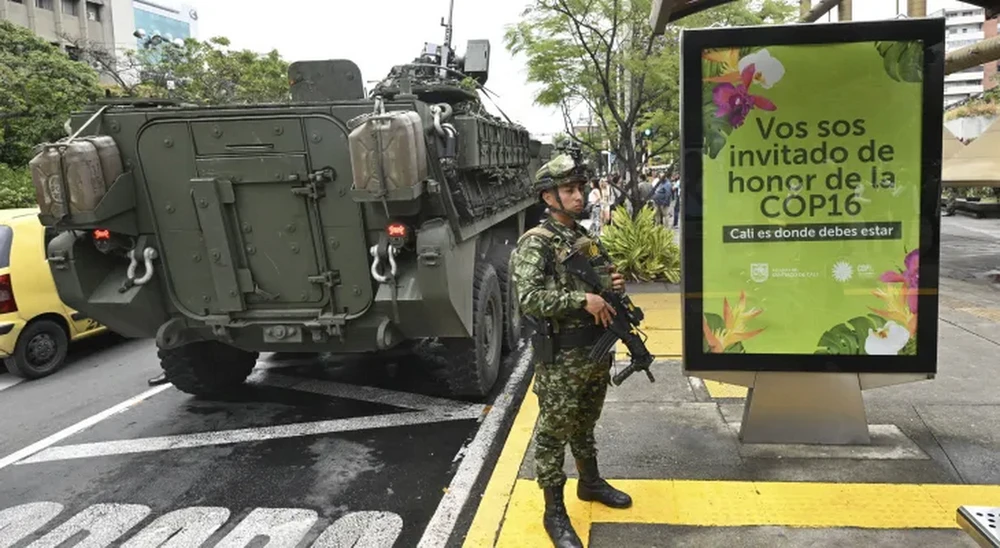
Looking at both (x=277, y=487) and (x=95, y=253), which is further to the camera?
(x=95, y=253)

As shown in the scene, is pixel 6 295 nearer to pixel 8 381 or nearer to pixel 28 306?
pixel 28 306

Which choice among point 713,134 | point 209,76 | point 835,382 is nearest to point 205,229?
point 713,134

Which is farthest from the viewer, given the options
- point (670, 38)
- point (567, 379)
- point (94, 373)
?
point (670, 38)

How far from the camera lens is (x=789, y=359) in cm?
433

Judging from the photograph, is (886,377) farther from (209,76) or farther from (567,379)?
(209,76)

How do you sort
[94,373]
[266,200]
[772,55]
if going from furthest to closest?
[94,373] < [266,200] < [772,55]

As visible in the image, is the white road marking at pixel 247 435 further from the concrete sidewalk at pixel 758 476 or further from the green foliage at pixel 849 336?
A: the green foliage at pixel 849 336

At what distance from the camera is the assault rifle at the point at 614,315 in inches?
134

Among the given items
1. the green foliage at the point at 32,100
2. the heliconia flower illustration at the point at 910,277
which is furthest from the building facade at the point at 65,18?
the heliconia flower illustration at the point at 910,277

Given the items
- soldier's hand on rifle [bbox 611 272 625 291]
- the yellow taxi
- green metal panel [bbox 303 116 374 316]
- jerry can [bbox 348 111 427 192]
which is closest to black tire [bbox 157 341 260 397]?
the yellow taxi

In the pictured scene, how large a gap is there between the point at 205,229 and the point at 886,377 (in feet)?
14.6

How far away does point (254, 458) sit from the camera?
5.10 metres

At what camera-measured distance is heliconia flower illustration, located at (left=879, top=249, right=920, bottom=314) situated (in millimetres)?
4133

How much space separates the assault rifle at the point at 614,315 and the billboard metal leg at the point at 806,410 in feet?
4.08
